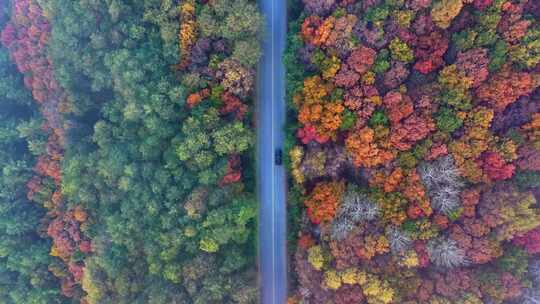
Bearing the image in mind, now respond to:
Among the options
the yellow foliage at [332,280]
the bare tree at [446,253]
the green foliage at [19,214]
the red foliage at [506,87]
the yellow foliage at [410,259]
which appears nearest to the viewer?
the red foliage at [506,87]

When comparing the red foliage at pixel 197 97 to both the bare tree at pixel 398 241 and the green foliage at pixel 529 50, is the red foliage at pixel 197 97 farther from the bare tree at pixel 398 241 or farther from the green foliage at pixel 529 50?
the green foliage at pixel 529 50

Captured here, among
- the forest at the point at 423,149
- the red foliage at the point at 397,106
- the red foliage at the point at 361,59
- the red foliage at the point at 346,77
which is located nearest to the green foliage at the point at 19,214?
the forest at the point at 423,149

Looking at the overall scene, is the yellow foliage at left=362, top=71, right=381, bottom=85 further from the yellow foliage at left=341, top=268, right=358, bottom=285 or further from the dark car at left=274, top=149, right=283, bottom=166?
the yellow foliage at left=341, top=268, right=358, bottom=285

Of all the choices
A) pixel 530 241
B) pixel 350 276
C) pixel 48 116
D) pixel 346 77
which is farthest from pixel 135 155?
pixel 530 241

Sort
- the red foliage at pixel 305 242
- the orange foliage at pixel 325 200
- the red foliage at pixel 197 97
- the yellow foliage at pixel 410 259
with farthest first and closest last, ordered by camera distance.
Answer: the red foliage at pixel 305 242 → the red foliage at pixel 197 97 → the orange foliage at pixel 325 200 → the yellow foliage at pixel 410 259

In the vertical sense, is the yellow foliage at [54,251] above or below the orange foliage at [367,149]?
below

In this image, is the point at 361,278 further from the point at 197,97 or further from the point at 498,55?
the point at 197,97

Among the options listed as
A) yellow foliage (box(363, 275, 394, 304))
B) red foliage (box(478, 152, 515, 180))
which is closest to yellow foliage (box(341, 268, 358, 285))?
yellow foliage (box(363, 275, 394, 304))
